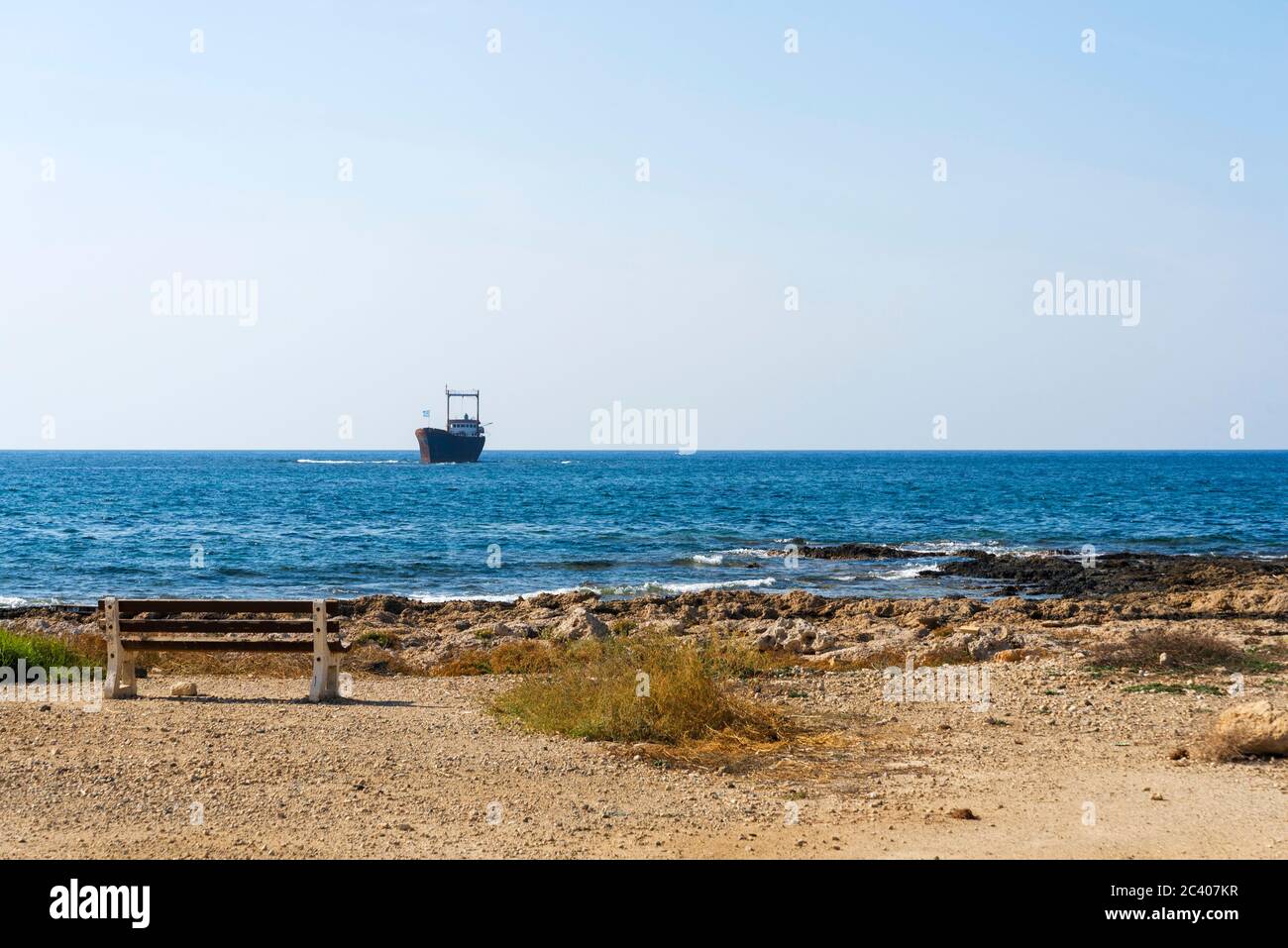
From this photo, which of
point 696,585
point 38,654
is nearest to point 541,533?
point 696,585

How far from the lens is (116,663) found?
11.4 meters

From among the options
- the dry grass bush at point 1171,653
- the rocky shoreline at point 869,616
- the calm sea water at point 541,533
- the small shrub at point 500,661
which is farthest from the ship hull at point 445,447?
the dry grass bush at point 1171,653

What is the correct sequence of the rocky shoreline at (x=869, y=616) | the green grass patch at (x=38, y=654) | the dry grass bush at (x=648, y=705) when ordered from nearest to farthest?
the dry grass bush at (x=648, y=705) → the green grass patch at (x=38, y=654) → the rocky shoreline at (x=869, y=616)

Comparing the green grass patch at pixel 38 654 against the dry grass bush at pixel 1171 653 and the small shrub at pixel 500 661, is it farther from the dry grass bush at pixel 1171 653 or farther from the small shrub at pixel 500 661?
the dry grass bush at pixel 1171 653

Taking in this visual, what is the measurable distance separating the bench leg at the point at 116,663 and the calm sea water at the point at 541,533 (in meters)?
18.5

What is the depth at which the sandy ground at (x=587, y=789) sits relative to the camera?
6.77 meters

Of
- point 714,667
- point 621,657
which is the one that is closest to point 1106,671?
point 714,667

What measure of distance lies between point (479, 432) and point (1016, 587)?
119252 mm

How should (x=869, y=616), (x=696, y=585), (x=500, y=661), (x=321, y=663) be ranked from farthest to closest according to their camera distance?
1. (x=696, y=585)
2. (x=869, y=616)
3. (x=500, y=661)
4. (x=321, y=663)

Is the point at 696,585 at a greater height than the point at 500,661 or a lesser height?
lesser

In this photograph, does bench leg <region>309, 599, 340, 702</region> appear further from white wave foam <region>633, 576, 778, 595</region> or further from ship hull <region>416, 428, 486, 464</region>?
ship hull <region>416, 428, 486, 464</region>

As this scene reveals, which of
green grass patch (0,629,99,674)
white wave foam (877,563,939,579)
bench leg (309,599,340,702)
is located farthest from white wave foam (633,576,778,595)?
bench leg (309,599,340,702)

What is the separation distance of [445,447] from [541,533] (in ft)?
302

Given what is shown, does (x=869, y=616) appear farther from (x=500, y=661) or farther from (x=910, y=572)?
(x=910, y=572)
